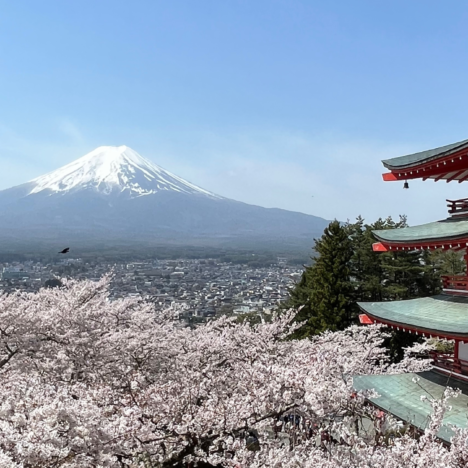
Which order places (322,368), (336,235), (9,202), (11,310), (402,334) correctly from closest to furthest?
Answer: (322,368) → (11,310) → (402,334) → (336,235) → (9,202)

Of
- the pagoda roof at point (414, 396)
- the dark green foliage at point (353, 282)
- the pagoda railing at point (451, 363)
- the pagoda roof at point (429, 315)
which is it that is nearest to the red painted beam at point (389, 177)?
the pagoda roof at point (429, 315)

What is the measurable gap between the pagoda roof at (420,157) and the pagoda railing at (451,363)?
11.2 ft

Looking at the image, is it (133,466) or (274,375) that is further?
(133,466)

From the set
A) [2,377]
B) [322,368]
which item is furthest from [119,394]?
[322,368]

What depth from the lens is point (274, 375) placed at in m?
7.01

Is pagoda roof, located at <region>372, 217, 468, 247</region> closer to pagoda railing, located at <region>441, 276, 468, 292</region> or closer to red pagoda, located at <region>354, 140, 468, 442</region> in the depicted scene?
red pagoda, located at <region>354, 140, 468, 442</region>

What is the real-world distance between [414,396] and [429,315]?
137cm

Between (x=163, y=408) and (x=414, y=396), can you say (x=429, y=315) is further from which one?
(x=163, y=408)

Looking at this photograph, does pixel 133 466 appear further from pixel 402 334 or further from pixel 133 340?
pixel 402 334

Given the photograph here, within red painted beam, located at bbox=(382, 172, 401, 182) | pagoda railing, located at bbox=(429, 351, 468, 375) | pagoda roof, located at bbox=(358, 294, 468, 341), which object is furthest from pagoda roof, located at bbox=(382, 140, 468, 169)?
pagoda railing, located at bbox=(429, 351, 468, 375)

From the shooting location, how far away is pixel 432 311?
26.1ft

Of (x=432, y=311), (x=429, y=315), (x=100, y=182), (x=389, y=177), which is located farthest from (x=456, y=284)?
(x=100, y=182)

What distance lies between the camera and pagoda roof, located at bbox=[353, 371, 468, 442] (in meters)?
6.73

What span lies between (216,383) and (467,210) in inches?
209
